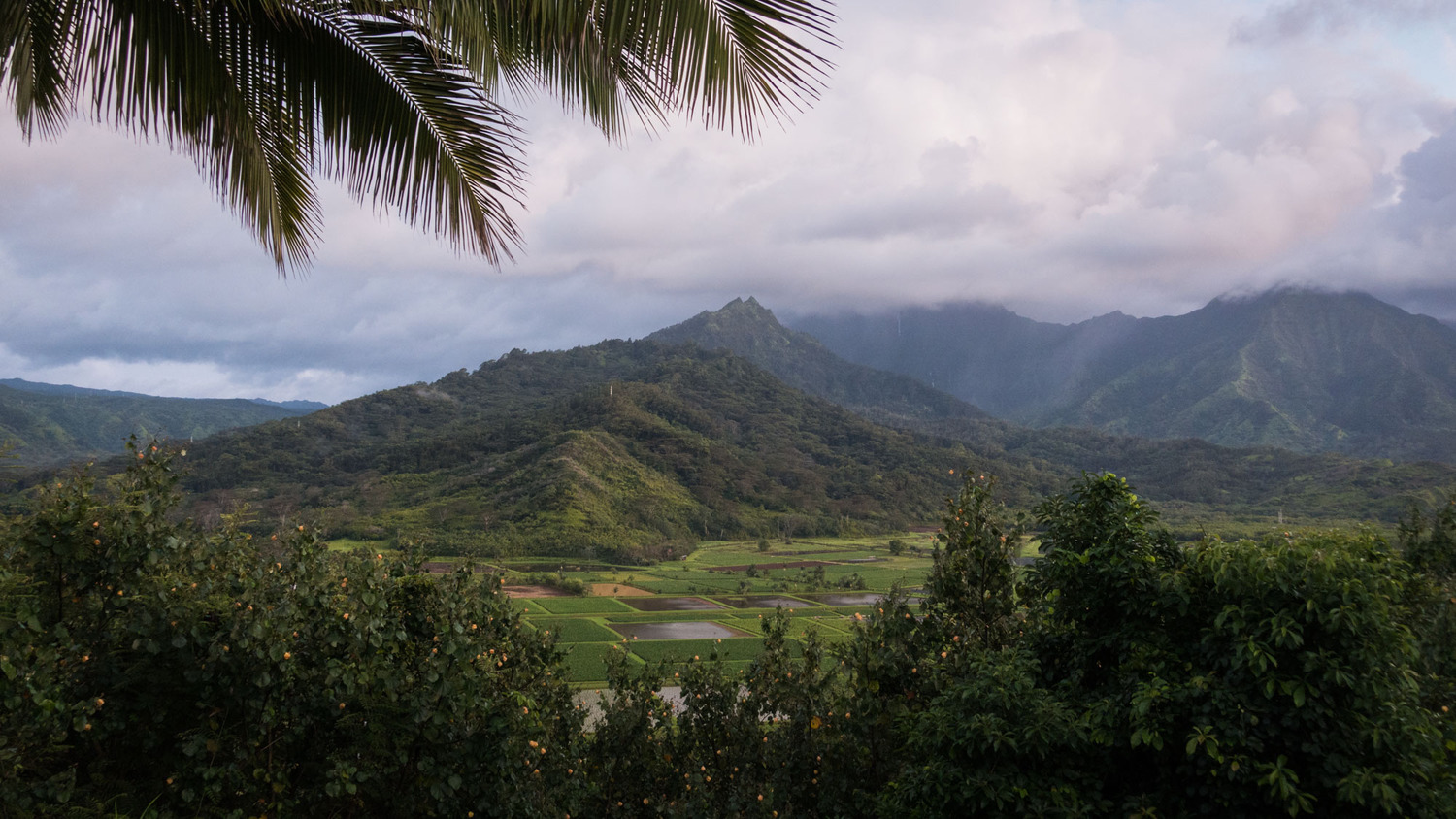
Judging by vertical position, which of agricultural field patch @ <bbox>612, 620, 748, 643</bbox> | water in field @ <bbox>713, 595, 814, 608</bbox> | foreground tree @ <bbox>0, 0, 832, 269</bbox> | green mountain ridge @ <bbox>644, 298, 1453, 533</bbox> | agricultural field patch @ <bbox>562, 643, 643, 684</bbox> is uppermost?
foreground tree @ <bbox>0, 0, 832, 269</bbox>

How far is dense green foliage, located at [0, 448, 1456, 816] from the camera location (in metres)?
4.23

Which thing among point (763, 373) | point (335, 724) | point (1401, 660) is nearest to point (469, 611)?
point (335, 724)

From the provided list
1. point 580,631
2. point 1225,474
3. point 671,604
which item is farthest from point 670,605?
point 1225,474

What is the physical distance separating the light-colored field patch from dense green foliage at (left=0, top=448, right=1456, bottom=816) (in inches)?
2126

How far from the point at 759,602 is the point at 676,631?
1385cm

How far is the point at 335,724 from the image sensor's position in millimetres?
5648

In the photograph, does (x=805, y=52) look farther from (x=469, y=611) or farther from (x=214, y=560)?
(x=214, y=560)

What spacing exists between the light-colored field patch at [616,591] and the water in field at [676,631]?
430 inches

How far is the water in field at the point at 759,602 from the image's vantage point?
188 feet

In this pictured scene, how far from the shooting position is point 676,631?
47.1m

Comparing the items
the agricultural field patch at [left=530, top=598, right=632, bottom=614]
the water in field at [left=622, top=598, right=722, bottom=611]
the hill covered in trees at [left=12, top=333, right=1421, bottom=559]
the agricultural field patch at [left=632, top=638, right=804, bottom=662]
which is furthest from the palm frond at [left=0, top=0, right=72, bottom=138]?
the hill covered in trees at [left=12, top=333, right=1421, bottom=559]

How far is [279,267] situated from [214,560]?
4005mm

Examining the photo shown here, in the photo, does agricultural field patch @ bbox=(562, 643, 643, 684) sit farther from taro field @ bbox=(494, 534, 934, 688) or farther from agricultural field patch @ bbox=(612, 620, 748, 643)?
agricultural field patch @ bbox=(612, 620, 748, 643)

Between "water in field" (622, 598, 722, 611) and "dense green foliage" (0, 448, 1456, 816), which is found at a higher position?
"dense green foliage" (0, 448, 1456, 816)
